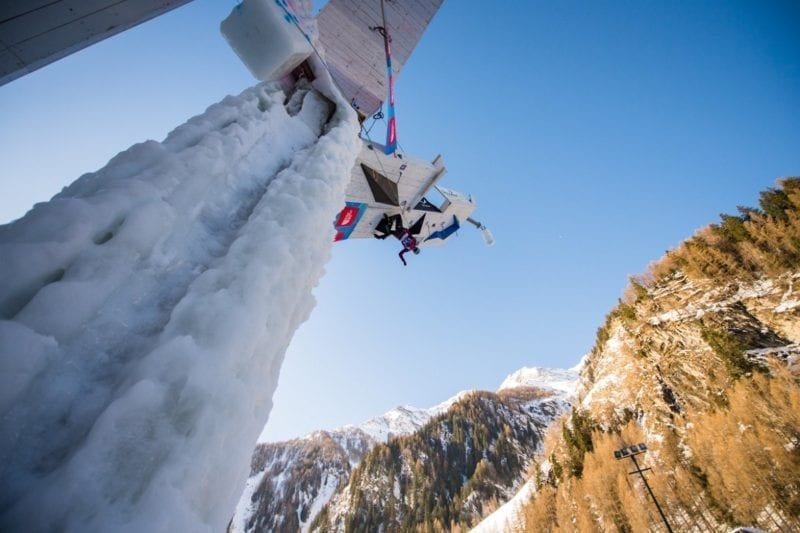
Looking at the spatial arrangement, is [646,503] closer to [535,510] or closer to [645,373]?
[535,510]

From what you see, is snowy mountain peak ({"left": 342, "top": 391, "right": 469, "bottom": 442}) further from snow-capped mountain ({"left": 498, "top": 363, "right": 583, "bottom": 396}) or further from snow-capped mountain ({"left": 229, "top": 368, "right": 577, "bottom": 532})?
snow-capped mountain ({"left": 498, "top": 363, "right": 583, "bottom": 396})

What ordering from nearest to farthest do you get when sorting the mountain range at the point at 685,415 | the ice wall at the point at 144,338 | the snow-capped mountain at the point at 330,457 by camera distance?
the ice wall at the point at 144,338 < the mountain range at the point at 685,415 < the snow-capped mountain at the point at 330,457

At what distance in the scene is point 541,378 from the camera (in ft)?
439

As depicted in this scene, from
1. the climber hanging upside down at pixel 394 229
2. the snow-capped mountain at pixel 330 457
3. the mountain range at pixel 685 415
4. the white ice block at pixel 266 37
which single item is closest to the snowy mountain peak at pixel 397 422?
the snow-capped mountain at pixel 330 457

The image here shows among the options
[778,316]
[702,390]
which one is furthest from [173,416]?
[778,316]

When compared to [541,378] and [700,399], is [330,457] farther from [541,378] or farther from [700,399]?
[700,399]

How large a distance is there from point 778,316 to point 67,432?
4561cm

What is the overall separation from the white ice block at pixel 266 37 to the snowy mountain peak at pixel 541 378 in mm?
133190

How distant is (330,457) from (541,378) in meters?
88.8

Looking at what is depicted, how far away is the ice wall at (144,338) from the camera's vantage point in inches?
38.0

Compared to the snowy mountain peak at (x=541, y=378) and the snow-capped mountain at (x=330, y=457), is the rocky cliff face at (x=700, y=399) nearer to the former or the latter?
the snow-capped mountain at (x=330, y=457)

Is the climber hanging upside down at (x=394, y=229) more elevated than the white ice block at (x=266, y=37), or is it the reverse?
the climber hanging upside down at (x=394, y=229)

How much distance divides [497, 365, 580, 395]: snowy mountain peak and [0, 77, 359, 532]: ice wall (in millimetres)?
133931

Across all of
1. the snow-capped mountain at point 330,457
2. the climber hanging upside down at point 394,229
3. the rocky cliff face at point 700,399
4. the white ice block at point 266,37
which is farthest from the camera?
the snow-capped mountain at point 330,457
